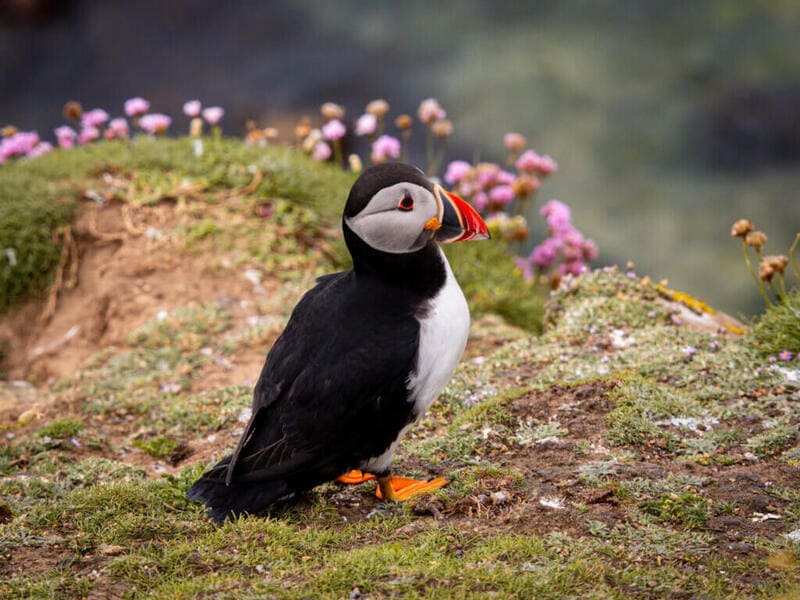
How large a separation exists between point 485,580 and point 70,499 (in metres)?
2.11

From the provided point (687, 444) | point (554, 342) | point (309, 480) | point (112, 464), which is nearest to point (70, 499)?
point (112, 464)

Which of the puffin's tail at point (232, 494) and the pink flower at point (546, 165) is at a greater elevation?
the pink flower at point (546, 165)

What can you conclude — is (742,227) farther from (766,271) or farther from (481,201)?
(481,201)

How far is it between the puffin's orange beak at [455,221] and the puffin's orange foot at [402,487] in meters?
1.17

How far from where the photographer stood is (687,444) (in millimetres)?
4586

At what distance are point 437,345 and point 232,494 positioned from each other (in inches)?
46.0

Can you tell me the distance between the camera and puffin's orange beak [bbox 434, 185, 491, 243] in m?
3.90

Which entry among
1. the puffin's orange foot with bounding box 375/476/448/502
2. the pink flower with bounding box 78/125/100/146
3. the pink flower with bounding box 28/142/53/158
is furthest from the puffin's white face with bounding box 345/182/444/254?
the pink flower with bounding box 28/142/53/158

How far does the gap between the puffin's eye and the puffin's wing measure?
1.38ft

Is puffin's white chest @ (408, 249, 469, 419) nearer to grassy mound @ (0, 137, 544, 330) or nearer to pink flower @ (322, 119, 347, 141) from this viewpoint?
grassy mound @ (0, 137, 544, 330)

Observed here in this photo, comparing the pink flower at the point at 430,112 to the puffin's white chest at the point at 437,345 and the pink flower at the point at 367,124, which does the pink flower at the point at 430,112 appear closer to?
the pink flower at the point at 367,124

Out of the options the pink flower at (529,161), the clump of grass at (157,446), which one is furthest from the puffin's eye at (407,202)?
the pink flower at (529,161)

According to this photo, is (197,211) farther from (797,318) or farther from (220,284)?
(797,318)

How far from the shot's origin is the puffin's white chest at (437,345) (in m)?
3.90
